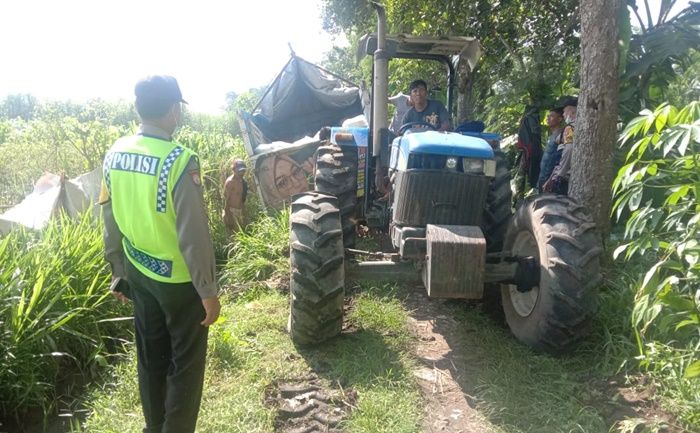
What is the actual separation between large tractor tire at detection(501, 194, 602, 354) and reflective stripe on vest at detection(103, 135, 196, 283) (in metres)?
2.05

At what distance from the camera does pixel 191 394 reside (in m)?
2.31

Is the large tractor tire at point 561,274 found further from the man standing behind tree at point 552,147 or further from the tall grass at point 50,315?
the tall grass at point 50,315

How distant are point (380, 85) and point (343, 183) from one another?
35.8 inches

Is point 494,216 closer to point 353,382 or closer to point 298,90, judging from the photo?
point 353,382

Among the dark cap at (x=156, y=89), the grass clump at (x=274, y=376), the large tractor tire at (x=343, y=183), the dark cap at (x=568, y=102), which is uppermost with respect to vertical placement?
the dark cap at (x=568, y=102)

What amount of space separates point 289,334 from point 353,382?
2.63 ft

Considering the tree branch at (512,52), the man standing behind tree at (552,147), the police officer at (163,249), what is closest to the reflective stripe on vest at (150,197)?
the police officer at (163,249)

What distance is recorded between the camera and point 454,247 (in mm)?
3004

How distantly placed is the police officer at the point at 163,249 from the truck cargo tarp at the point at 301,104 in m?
7.31

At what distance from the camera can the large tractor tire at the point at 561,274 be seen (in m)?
2.96

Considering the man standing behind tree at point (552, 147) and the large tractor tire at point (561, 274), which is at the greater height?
the man standing behind tree at point (552, 147)

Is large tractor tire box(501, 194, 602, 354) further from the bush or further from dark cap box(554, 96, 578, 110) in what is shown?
dark cap box(554, 96, 578, 110)

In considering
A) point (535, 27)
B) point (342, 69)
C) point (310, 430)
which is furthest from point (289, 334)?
point (342, 69)

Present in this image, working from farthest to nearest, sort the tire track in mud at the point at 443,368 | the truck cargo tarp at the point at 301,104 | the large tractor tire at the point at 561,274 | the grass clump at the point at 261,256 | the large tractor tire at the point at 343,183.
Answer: the truck cargo tarp at the point at 301,104 < the grass clump at the point at 261,256 < the large tractor tire at the point at 343,183 < the large tractor tire at the point at 561,274 < the tire track in mud at the point at 443,368
